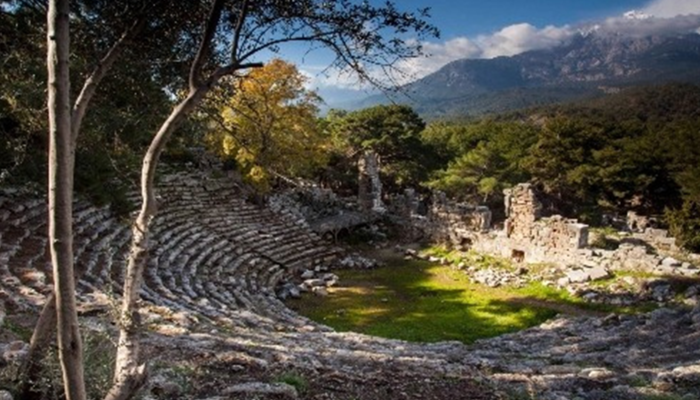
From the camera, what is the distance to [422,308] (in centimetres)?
Result: 2061

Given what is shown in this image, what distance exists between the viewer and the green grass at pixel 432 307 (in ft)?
59.2

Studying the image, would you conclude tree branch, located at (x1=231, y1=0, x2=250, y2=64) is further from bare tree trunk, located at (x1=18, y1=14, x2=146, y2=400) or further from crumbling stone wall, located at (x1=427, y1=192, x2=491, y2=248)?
crumbling stone wall, located at (x1=427, y1=192, x2=491, y2=248)

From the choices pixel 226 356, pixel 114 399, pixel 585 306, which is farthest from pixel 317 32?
pixel 585 306

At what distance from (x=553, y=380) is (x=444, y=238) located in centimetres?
2213

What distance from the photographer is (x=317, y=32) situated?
5.75 m

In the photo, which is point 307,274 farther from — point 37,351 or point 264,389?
point 37,351

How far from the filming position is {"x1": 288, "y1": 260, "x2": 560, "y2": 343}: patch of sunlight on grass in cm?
1798


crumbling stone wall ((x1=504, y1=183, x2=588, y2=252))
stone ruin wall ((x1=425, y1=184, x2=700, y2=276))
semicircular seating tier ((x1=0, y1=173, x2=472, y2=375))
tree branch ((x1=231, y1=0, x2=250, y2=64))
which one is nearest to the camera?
tree branch ((x1=231, y1=0, x2=250, y2=64))

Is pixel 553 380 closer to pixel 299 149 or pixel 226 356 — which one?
pixel 226 356

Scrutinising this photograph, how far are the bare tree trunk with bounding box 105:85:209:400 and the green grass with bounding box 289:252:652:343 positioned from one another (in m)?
13.2

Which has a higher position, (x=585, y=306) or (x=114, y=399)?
(x=114, y=399)

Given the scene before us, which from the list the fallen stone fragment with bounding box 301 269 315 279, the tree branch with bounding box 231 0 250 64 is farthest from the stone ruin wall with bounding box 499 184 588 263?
the tree branch with bounding box 231 0 250 64

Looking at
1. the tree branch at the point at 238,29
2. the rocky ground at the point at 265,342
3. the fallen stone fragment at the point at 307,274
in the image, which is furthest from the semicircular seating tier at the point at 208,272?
the tree branch at the point at 238,29

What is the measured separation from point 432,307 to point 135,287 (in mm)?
17271
